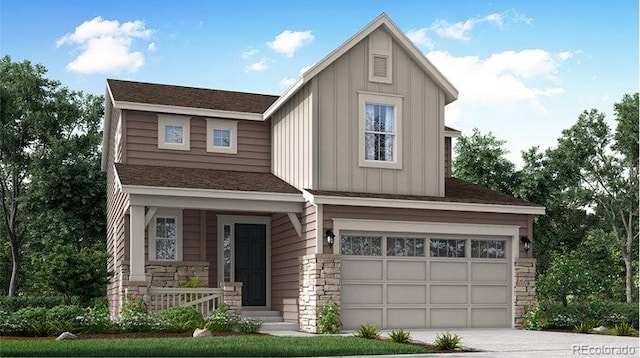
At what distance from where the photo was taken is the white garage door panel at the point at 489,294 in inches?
812

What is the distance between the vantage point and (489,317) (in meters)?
20.7

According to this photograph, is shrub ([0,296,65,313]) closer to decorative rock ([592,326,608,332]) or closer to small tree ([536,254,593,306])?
small tree ([536,254,593,306])

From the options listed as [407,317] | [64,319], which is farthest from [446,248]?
[64,319]

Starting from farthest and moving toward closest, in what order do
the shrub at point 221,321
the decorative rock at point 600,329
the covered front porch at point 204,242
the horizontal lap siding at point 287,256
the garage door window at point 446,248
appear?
the garage door window at point 446,248 → the horizontal lap siding at point 287,256 → the decorative rock at point 600,329 → the covered front porch at point 204,242 → the shrub at point 221,321

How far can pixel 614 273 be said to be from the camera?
40.1 metres

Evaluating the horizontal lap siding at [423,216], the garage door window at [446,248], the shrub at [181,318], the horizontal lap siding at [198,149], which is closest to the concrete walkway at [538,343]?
the garage door window at [446,248]

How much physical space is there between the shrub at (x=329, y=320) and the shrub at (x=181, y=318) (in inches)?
103

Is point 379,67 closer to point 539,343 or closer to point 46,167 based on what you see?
point 539,343

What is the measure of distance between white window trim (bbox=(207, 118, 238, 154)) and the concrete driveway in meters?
7.32

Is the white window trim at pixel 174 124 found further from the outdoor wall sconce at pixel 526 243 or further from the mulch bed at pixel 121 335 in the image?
the outdoor wall sconce at pixel 526 243

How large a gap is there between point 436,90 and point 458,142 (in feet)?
40.3

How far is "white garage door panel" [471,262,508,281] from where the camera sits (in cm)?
2069

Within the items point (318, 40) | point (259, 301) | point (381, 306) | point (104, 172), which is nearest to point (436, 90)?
point (318, 40)

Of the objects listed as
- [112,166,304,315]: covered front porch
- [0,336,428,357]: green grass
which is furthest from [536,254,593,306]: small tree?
[0,336,428,357]: green grass
